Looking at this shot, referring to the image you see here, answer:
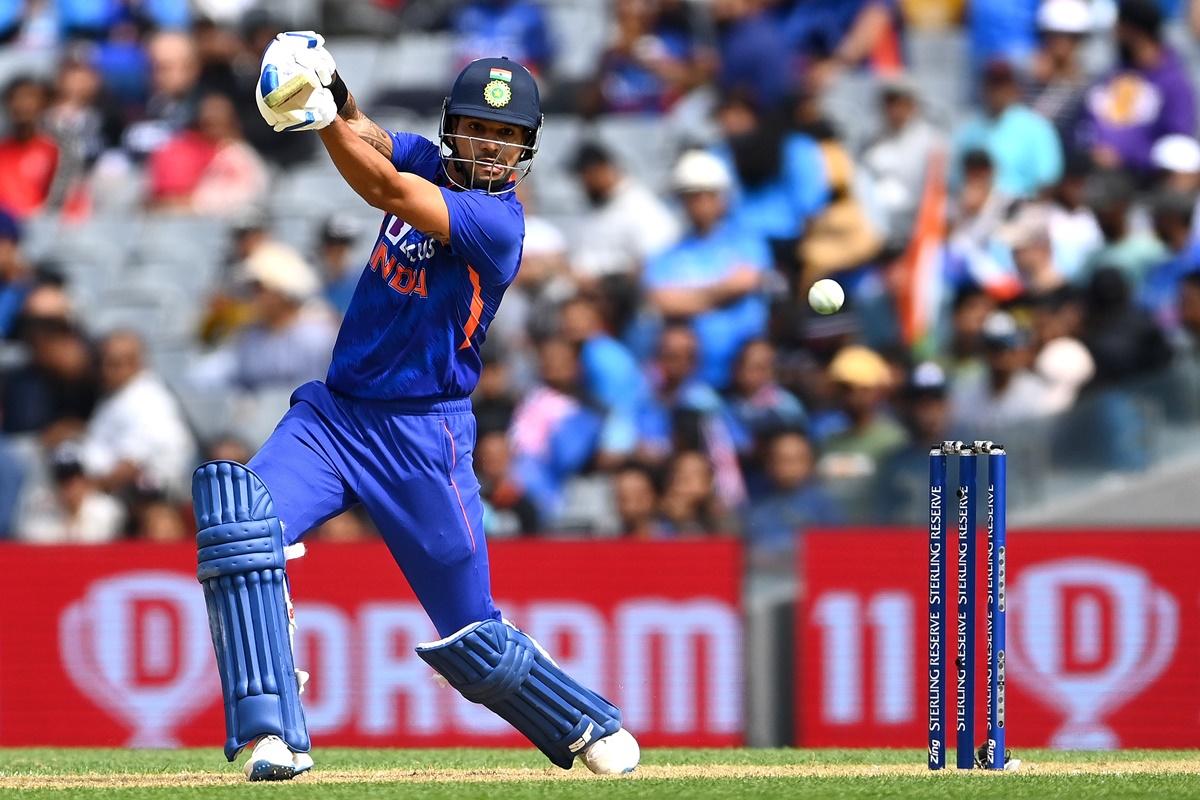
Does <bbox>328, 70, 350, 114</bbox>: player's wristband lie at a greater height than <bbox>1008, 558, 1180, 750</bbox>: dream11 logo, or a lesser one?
greater

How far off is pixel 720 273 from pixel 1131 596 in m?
3.01

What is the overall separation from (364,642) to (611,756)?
3.33m

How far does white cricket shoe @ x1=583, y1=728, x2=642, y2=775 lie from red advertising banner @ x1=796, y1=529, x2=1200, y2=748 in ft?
9.91

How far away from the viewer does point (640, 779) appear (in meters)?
6.39

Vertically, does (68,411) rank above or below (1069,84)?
below

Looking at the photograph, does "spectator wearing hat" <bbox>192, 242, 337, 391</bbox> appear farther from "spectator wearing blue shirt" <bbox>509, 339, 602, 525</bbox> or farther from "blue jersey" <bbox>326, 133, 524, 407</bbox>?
"blue jersey" <bbox>326, 133, 524, 407</bbox>

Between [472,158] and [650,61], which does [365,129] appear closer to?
[472,158]

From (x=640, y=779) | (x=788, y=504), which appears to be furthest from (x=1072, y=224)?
(x=640, y=779)

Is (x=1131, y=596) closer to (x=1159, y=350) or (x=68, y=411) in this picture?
(x=1159, y=350)

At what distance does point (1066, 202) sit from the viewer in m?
11.7

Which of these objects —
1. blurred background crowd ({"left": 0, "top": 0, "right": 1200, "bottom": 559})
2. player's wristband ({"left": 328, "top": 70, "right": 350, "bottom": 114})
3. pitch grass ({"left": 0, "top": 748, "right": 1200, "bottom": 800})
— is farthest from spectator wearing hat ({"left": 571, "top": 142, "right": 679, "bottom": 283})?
player's wristband ({"left": 328, "top": 70, "right": 350, "bottom": 114})

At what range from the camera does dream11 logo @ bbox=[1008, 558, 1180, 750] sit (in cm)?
949

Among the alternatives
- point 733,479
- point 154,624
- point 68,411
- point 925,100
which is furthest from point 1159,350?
point 68,411

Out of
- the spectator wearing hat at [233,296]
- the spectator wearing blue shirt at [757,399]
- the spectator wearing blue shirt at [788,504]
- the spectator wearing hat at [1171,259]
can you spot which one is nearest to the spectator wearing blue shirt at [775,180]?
the spectator wearing blue shirt at [757,399]
